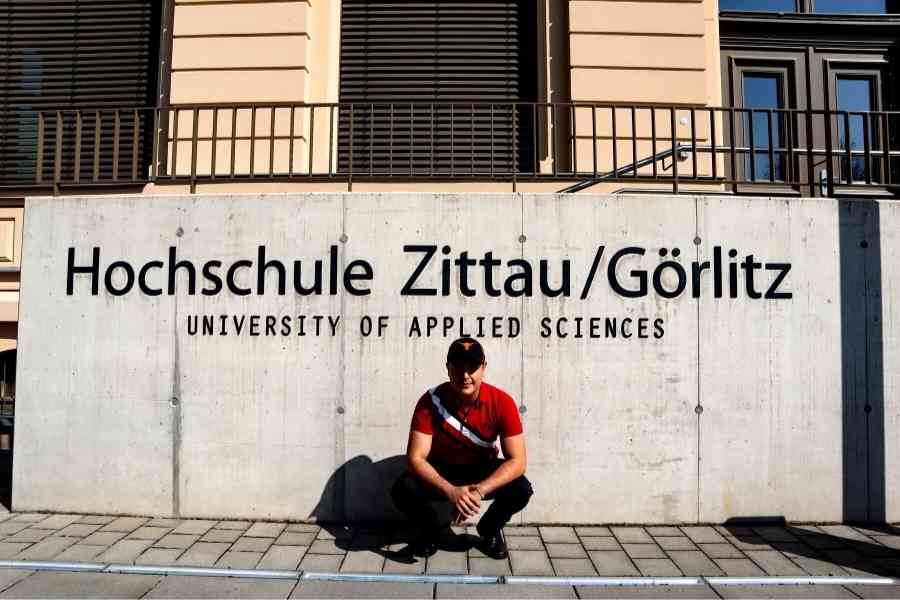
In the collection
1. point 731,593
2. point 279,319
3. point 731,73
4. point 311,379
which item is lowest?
point 731,593

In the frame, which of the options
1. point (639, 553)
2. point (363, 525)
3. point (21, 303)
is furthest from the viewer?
point (21, 303)

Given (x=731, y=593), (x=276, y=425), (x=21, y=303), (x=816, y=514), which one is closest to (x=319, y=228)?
(x=276, y=425)

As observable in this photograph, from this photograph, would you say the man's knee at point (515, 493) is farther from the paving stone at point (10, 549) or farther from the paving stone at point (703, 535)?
the paving stone at point (10, 549)

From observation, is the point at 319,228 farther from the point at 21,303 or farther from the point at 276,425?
the point at 21,303

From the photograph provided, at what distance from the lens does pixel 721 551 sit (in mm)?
4391

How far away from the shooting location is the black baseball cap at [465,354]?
4.12m

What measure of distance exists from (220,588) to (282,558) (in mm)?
546

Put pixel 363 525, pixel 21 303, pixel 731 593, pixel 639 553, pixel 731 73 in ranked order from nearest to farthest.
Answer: pixel 731 593 < pixel 639 553 < pixel 363 525 < pixel 21 303 < pixel 731 73

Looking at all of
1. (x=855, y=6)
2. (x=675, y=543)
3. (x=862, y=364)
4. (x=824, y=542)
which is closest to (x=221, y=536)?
(x=675, y=543)

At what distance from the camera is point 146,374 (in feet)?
17.0

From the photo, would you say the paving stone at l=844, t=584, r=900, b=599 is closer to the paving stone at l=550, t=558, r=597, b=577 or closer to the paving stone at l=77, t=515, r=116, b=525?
the paving stone at l=550, t=558, r=597, b=577

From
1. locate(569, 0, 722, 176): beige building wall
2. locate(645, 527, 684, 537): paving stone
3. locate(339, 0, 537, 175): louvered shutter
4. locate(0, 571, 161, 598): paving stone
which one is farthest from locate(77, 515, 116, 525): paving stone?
locate(569, 0, 722, 176): beige building wall

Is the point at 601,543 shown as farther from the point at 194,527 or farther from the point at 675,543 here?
the point at 194,527

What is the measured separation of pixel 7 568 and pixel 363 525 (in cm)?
237
